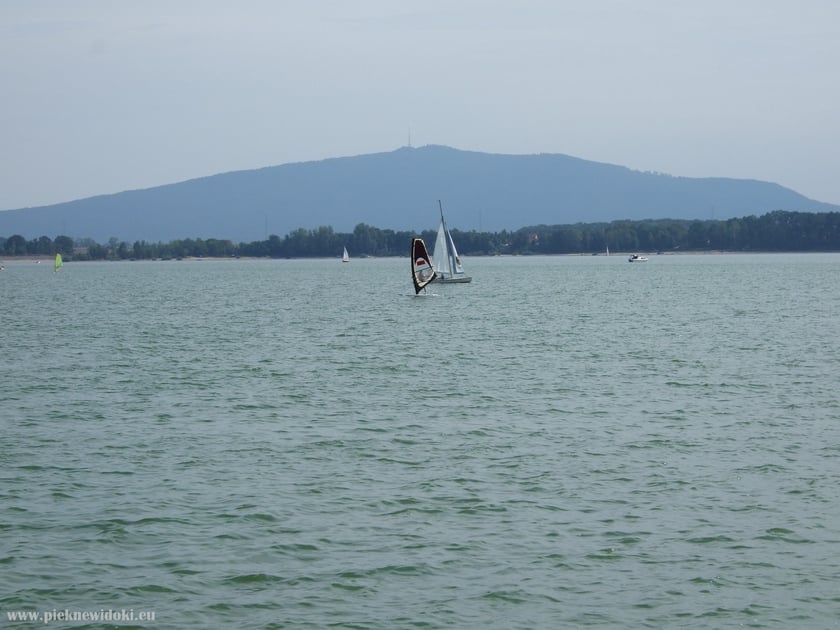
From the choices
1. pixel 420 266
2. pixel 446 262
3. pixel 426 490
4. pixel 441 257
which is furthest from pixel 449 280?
pixel 426 490

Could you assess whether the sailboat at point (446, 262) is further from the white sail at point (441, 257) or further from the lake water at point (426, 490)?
the lake water at point (426, 490)

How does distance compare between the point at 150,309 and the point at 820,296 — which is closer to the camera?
the point at 150,309

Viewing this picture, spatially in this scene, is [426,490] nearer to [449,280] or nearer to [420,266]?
[420,266]

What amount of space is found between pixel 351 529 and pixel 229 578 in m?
3.15

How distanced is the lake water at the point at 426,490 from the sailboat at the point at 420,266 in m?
52.3

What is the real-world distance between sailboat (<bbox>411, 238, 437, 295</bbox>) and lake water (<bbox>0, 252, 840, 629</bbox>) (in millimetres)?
52292

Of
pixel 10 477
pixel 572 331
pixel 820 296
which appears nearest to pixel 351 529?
pixel 10 477

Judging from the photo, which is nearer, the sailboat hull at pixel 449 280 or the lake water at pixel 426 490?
the lake water at pixel 426 490

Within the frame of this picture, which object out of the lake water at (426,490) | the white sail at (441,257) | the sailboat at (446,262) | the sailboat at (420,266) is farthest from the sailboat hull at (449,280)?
the lake water at (426,490)

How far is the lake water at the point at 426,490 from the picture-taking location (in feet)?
55.4

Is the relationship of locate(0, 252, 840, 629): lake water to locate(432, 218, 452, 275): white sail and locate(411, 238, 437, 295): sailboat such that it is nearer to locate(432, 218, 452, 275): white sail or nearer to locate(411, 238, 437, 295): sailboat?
locate(411, 238, 437, 295): sailboat

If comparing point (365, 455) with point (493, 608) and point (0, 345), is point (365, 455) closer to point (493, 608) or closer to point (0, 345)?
point (493, 608)

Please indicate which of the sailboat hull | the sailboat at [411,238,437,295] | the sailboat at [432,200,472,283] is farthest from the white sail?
the sailboat at [411,238,437,295]

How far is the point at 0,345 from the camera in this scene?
58094 millimetres
